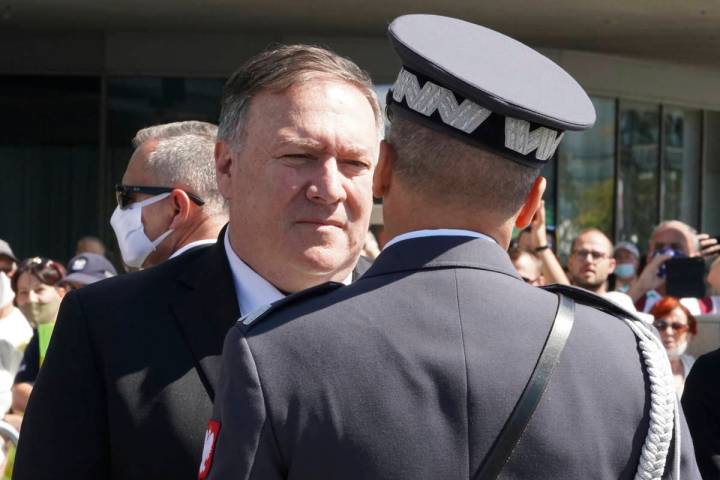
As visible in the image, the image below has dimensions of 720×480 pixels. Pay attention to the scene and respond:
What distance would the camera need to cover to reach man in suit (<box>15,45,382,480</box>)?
2.22 meters

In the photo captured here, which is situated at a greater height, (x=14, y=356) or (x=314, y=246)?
(x=314, y=246)

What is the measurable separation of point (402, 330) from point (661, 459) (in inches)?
17.2

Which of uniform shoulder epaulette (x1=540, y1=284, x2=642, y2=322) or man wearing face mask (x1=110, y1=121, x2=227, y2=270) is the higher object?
uniform shoulder epaulette (x1=540, y1=284, x2=642, y2=322)

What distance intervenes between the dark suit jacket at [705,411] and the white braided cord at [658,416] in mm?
1867

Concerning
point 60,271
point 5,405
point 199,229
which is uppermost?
point 199,229

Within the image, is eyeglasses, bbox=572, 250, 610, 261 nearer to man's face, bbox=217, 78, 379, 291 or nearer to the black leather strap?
man's face, bbox=217, 78, 379, 291

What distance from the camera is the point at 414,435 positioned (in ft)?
5.51

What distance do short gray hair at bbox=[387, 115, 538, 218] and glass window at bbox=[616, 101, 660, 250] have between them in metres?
15.4

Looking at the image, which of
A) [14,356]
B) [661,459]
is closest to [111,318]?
[661,459]

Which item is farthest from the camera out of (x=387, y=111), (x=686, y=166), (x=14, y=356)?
(x=686, y=166)

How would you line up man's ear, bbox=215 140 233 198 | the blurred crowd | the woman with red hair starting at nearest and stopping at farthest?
man's ear, bbox=215 140 233 198
the woman with red hair
the blurred crowd

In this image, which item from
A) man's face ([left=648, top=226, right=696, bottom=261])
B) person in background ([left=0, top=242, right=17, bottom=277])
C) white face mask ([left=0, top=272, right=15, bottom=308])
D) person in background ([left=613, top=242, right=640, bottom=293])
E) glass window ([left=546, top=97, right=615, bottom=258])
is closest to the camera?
white face mask ([left=0, top=272, right=15, bottom=308])

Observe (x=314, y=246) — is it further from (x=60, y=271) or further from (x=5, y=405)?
(x=60, y=271)

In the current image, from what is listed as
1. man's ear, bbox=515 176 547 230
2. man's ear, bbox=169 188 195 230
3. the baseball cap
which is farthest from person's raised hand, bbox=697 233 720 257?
man's ear, bbox=515 176 547 230
